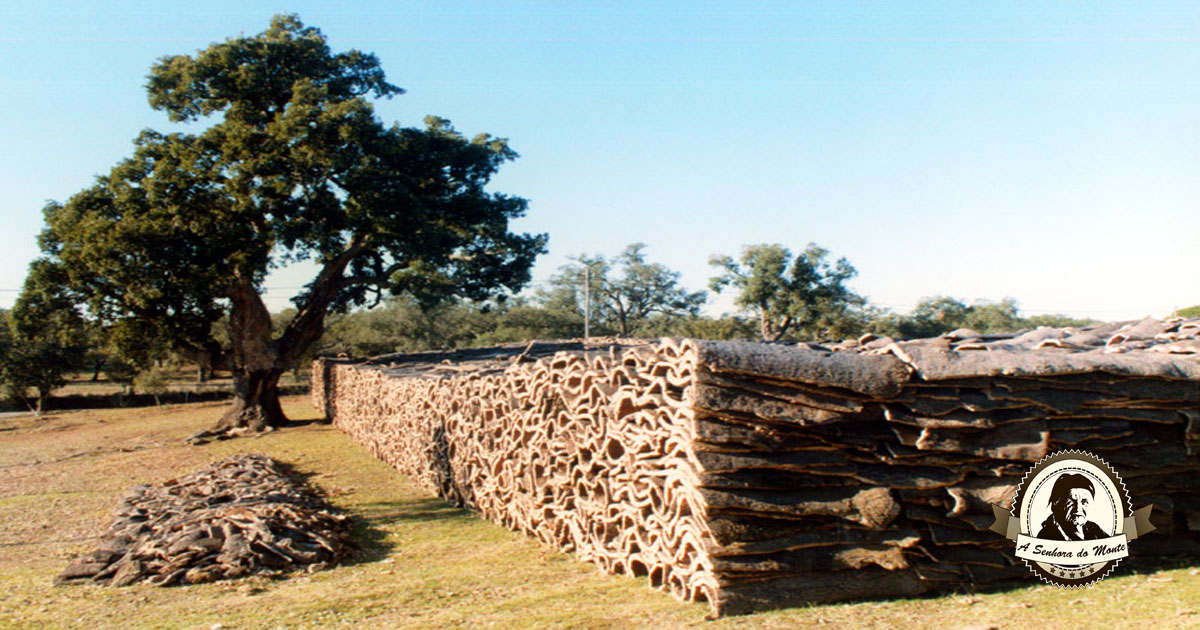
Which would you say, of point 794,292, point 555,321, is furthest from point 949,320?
point 555,321

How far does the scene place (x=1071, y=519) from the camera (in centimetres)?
496

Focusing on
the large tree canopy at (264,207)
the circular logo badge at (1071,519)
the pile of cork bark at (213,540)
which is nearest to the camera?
the circular logo badge at (1071,519)

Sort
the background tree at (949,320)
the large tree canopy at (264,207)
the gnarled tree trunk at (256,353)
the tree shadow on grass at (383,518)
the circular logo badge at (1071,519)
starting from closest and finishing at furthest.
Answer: the circular logo badge at (1071,519) < the tree shadow on grass at (383,518) < the large tree canopy at (264,207) < the gnarled tree trunk at (256,353) < the background tree at (949,320)

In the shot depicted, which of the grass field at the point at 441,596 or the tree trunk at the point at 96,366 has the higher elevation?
the tree trunk at the point at 96,366

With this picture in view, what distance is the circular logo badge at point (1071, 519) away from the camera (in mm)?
4793

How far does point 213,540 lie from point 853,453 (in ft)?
16.8

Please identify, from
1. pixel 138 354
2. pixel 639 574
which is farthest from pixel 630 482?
pixel 138 354

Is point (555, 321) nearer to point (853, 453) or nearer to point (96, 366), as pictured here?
point (96, 366)

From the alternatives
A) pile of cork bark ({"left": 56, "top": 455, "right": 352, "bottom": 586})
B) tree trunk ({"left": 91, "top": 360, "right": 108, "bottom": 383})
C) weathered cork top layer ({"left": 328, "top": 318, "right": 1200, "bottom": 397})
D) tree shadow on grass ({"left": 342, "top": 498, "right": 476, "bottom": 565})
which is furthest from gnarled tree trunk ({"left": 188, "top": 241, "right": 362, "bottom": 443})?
tree trunk ({"left": 91, "top": 360, "right": 108, "bottom": 383})

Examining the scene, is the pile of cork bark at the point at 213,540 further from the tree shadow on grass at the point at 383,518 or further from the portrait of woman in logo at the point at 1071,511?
the portrait of woman in logo at the point at 1071,511

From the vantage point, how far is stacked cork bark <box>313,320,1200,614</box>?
4.35m

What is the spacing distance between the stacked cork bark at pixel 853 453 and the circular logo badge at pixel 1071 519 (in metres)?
0.10

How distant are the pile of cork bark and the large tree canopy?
11849mm

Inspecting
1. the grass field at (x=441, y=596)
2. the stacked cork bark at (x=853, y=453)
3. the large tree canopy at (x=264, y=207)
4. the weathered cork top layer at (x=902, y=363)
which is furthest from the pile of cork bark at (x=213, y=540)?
the large tree canopy at (x=264, y=207)
